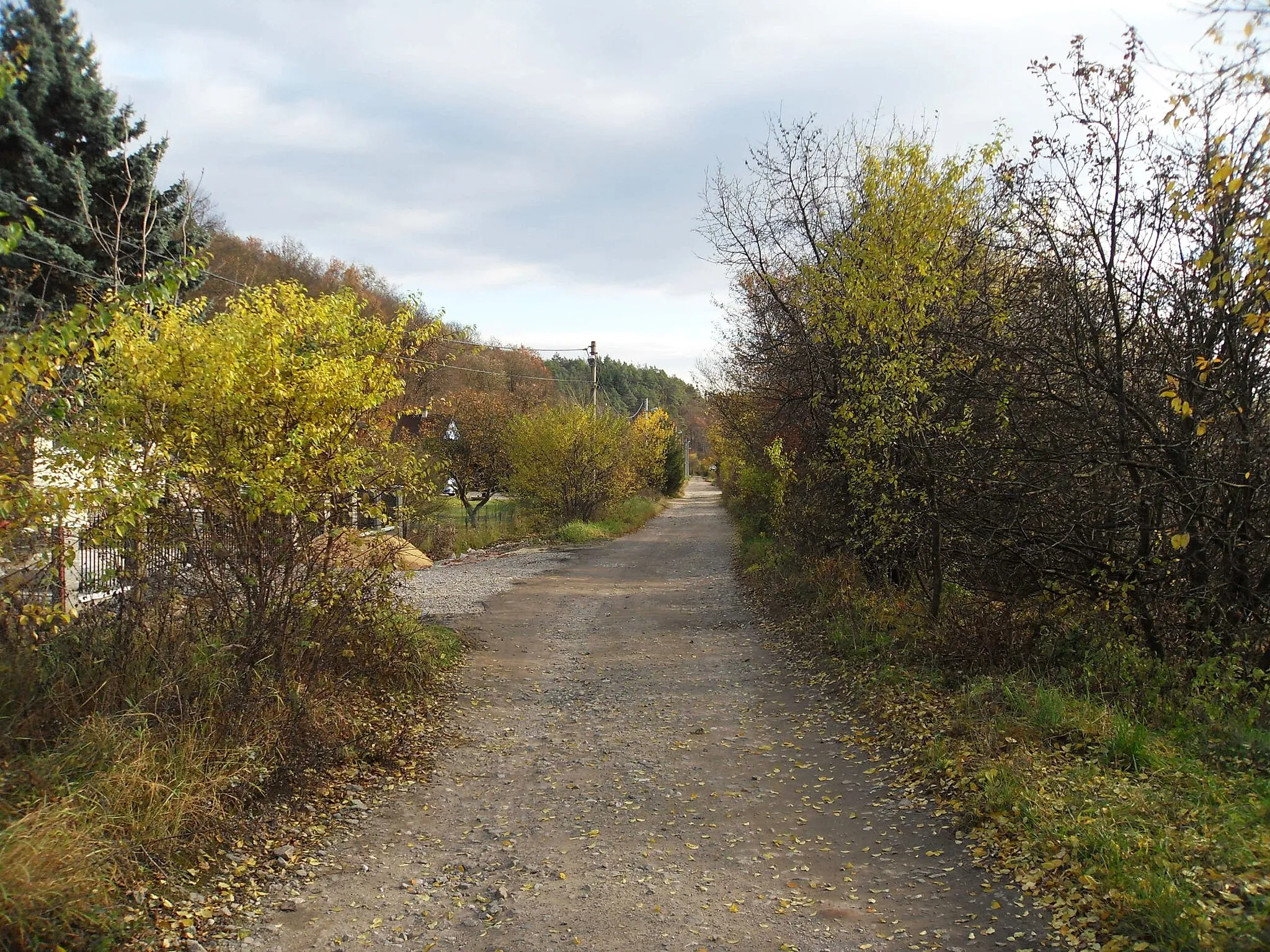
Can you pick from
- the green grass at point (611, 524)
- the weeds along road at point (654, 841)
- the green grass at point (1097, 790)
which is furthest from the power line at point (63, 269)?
the green grass at point (611, 524)

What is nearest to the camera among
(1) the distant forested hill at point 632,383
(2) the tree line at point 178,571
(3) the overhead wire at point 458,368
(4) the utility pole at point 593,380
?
(2) the tree line at point 178,571

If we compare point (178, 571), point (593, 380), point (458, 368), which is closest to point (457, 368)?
point (458, 368)

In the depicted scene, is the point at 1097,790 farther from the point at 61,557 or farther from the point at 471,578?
the point at 471,578

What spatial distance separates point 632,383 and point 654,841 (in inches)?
4251

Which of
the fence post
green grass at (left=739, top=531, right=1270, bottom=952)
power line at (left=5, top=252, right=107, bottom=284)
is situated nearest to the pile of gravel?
the fence post

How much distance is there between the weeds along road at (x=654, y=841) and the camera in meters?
3.88

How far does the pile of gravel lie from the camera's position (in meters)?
12.8

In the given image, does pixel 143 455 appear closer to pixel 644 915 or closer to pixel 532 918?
pixel 532 918

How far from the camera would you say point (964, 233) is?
9.38 meters

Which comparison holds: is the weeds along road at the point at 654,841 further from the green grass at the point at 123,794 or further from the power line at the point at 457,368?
the power line at the point at 457,368

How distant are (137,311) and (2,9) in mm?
15070

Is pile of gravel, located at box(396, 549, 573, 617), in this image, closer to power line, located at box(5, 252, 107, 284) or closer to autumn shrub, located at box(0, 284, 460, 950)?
autumn shrub, located at box(0, 284, 460, 950)

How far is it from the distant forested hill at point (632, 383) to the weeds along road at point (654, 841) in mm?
63532

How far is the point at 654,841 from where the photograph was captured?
16.1 feet
